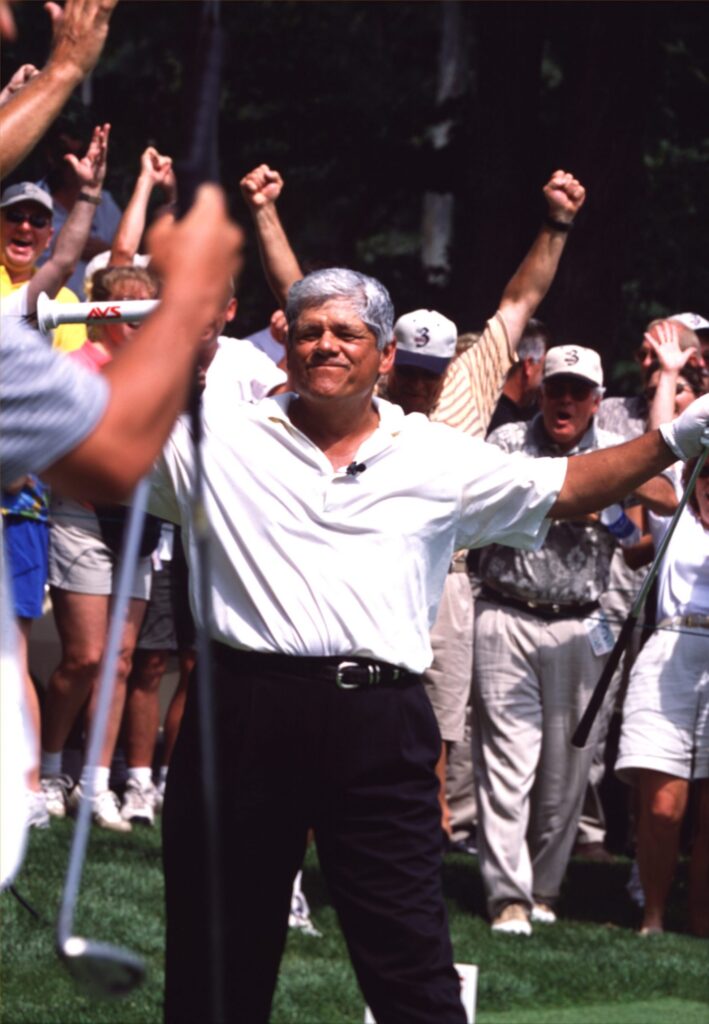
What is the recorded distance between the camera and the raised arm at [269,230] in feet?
25.5

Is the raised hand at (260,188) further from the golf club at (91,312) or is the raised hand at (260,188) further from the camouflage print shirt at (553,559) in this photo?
the golf club at (91,312)

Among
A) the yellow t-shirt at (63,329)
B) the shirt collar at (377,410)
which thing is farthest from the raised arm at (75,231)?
the shirt collar at (377,410)

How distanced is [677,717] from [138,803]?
2.28 meters

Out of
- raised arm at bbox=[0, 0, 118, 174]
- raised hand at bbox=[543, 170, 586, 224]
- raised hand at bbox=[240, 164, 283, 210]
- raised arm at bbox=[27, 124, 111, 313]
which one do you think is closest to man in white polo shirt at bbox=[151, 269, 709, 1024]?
raised arm at bbox=[0, 0, 118, 174]

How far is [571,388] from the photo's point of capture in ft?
26.9

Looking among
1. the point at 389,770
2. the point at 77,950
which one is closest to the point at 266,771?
the point at 389,770

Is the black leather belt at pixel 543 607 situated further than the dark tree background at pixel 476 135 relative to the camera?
No

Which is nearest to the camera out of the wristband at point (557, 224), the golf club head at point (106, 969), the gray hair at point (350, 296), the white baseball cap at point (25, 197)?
the golf club head at point (106, 969)

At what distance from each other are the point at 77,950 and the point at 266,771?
6.45ft

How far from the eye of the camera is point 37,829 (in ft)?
26.8

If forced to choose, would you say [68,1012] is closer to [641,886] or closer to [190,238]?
[641,886]

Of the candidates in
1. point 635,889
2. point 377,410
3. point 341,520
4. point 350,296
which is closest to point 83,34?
point 350,296

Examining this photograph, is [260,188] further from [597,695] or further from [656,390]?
[597,695]

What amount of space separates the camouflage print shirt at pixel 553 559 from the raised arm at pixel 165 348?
220 inches
